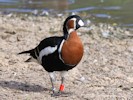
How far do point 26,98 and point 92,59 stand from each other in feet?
10.00

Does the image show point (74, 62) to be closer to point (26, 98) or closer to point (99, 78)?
point (26, 98)

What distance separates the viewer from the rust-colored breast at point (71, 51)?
6.73m

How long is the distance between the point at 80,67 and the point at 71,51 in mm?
2294

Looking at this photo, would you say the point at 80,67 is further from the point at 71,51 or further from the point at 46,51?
the point at 71,51

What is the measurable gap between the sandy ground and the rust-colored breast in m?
0.56

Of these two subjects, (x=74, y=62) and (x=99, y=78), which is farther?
(x=99, y=78)

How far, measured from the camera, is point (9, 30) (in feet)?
39.1

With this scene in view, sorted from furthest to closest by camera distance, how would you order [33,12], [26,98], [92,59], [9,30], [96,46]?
[33,12]
[9,30]
[96,46]
[92,59]
[26,98]

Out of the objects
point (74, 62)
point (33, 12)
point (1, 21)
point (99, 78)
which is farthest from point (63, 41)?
point (33, 12)

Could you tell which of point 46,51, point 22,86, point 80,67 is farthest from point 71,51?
point 80,67

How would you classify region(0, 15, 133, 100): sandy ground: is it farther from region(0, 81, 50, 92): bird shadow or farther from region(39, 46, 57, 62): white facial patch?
region(39, 46, 57, 62): white facial patch

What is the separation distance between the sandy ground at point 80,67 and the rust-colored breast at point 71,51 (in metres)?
0.56

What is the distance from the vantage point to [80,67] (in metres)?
8.99

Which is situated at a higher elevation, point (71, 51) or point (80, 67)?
point (71, 51)
